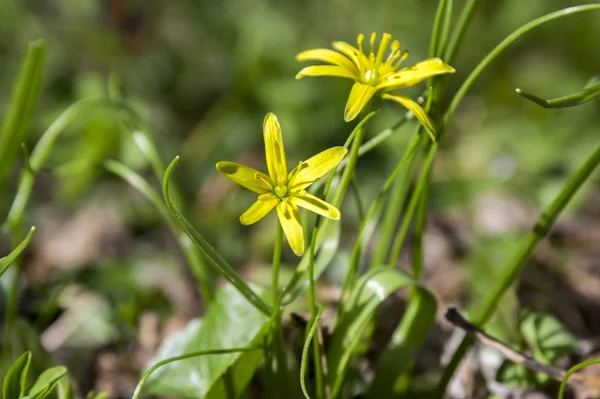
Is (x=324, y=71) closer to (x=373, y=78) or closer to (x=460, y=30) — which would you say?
(x=373, y=78)

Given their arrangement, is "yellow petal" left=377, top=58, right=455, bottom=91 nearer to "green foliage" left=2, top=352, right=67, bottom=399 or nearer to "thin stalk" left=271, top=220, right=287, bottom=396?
"thin stalk" left=271, top=220, right=287, bottom=396

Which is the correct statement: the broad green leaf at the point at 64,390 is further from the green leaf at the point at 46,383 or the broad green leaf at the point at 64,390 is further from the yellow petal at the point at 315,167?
the yellow petal at the point at 315,167

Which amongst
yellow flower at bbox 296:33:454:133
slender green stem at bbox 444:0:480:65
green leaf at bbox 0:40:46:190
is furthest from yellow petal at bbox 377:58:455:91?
green leaf at bbox 0:40:46:190

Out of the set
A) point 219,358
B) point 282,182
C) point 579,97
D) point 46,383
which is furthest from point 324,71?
point 46,383

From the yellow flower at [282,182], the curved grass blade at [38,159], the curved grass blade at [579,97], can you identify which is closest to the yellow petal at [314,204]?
the yellow flower at [282,182]

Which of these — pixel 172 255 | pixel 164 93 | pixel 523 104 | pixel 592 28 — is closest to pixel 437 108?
pixel 172 255

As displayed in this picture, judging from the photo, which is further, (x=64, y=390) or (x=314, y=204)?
(x=64, y=390)
